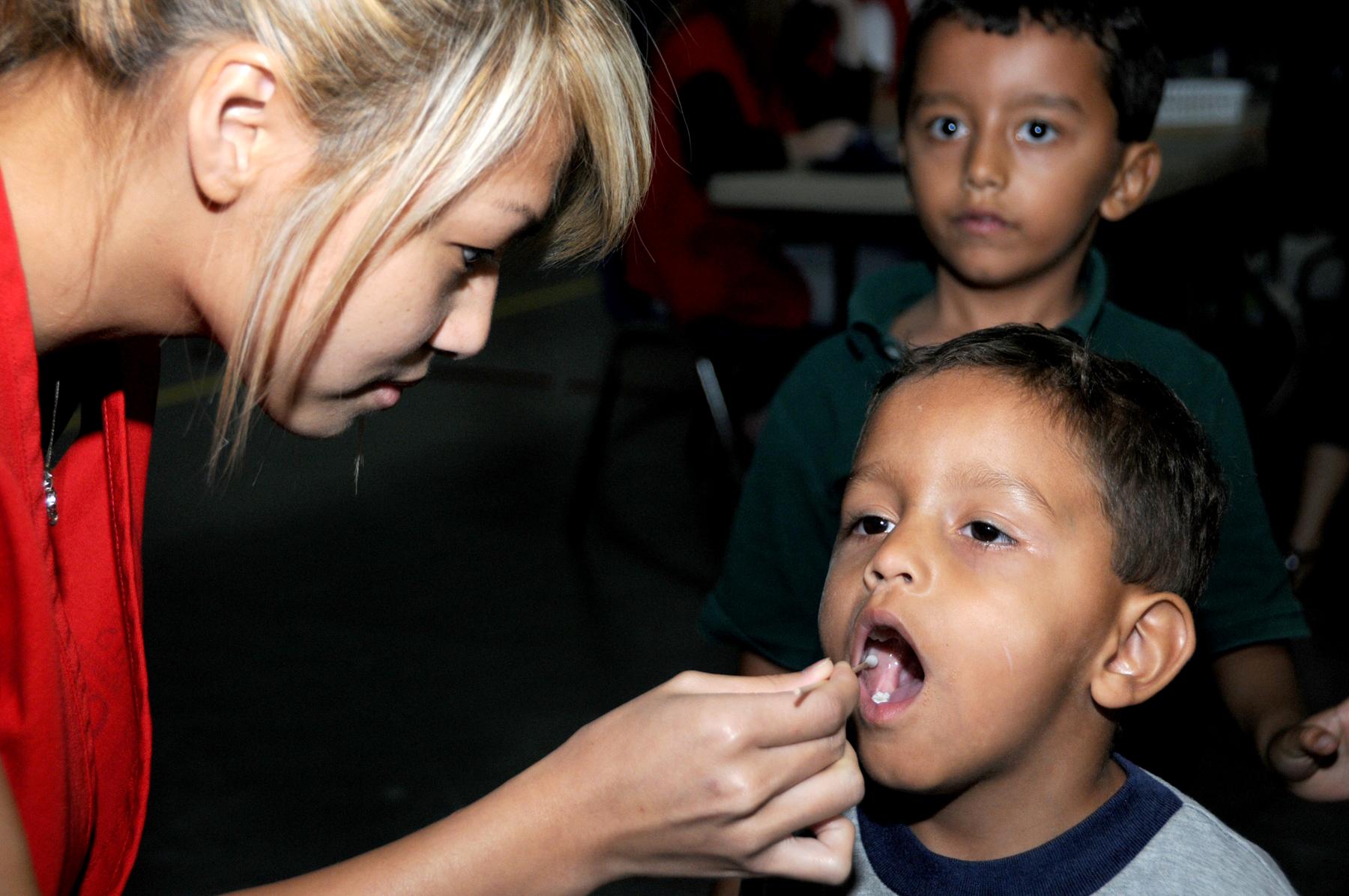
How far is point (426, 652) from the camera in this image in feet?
9.53

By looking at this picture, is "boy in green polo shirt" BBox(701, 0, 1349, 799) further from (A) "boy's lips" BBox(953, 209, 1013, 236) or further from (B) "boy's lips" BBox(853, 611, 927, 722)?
(B) "boy's lips" BBox(853, 611, 927, 722)

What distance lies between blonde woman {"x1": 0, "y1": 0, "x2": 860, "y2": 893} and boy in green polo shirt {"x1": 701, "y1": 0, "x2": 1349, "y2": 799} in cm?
47

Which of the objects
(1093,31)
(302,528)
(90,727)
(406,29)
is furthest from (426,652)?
(406,29)

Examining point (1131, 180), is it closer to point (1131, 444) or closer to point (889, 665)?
point (1131, 444)

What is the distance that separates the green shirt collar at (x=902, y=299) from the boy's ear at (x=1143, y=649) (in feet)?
1.31

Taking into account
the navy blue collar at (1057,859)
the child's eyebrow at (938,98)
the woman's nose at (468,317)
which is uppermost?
the woman's nose at (468,317)

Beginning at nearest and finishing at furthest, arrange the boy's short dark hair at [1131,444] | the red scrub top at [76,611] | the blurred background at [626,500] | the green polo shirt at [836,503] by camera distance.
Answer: the red scrub top at [76,611], the boy's short dark hair at [1131,444], the green polo shirt at [836,503], the blurred background at [626,500]

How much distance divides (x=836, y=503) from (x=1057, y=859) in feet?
1.51

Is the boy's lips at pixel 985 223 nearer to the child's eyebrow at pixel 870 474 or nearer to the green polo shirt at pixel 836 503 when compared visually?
the green polo shirt at pixel 836 503

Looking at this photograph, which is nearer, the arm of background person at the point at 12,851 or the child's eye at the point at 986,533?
the arm of background person at the point at 12,851

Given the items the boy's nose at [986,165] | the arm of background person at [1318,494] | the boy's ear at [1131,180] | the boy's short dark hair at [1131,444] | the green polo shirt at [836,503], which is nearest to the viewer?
the boy's short dark hair at [1131,444]

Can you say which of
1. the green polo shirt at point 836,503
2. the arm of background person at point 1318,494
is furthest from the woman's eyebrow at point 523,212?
the arm of background person at point 1318,494

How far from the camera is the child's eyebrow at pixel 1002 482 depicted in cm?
103

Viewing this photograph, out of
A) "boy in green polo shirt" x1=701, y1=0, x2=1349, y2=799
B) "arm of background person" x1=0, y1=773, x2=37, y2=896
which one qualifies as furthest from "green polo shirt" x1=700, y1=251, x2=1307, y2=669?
"arm of background person" x1=0, y1=773, x2=37, y2=896
